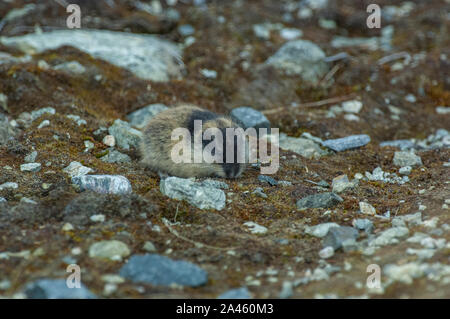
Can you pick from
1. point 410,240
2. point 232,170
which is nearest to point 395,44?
point 232,170

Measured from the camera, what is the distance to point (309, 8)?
14.9 m

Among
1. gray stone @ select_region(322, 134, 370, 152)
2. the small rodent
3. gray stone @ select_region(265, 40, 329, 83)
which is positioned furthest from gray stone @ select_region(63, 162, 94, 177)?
gray stone @ select_region(265, 40, 329, 83)

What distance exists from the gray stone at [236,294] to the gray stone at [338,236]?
133 cm

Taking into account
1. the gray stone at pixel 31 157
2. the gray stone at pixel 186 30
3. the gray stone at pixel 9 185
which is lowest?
the gray stone at pixel 9 185

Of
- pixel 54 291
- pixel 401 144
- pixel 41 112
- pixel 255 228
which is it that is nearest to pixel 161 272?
pixel 54 291

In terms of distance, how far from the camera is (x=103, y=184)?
6395 millimetres

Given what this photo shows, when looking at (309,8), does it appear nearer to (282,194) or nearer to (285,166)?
(285,166)

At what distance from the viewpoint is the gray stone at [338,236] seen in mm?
5340

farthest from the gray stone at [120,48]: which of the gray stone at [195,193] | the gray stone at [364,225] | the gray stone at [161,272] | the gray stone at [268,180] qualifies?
the gray stone at [161,272]

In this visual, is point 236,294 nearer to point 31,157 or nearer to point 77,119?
point 31,157

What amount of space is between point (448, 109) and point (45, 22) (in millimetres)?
10954

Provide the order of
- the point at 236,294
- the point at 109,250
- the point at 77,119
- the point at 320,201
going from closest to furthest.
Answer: the point at 236,294, the point at 109,250, the point at 320,201, the point at 77,119

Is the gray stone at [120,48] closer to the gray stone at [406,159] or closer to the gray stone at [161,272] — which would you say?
the gray stone at [406,159]

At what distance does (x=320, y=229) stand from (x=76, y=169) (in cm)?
374
